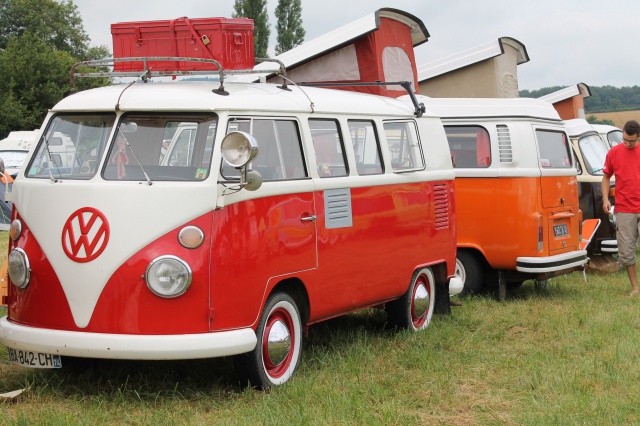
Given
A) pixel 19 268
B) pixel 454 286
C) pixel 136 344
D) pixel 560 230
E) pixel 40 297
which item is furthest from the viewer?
pixel 560 230

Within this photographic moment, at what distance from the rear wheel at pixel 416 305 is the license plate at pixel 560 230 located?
2.38 metres

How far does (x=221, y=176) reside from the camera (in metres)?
6.22

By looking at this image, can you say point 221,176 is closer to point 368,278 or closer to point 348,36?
point 368,278

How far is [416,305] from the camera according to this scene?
8992 mm

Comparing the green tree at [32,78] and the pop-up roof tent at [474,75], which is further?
the green tree at [32,78]

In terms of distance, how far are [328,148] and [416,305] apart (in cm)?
218

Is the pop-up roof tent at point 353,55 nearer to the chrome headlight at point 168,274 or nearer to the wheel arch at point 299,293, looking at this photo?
the wheel arch at point 299,293

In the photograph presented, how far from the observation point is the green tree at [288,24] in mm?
58469

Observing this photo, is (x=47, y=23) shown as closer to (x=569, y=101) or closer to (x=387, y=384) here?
(x=569, y=101)

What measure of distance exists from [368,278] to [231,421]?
2.43 meters

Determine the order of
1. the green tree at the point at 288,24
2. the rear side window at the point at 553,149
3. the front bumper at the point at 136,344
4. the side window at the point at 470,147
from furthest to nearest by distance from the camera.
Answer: the green tree at the point at 288,24
the rear side window at the point at 553,149
the side window at the point at 470,147
the front bumper at the point at 136,344

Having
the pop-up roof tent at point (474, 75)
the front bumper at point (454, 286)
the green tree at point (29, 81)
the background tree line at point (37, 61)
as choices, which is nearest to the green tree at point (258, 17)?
the background tree line at point (37, 61)

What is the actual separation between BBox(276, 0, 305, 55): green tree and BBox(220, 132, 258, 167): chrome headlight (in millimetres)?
52943

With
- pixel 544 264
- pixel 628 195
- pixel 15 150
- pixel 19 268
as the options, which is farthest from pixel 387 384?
pixel 15 150
